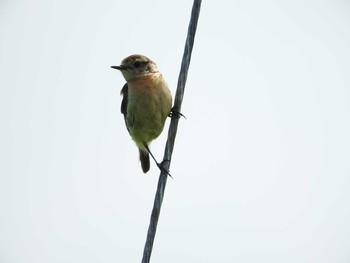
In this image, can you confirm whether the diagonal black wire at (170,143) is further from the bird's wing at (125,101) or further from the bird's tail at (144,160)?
the bird's tail at (144,160)

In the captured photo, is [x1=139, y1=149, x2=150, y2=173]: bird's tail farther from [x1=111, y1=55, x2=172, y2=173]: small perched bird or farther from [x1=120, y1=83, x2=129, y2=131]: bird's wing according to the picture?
[x1=120, y1=83, x2=129, y2=131]: bird's wing

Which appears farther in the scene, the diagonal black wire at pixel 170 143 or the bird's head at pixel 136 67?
the bird's head at pixel 136 67

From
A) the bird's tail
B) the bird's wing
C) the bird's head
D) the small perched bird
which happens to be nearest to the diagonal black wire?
the small perched bird

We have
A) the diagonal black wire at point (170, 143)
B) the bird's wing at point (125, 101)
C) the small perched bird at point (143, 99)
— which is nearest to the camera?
the diagonal black wire at point (170, 143)

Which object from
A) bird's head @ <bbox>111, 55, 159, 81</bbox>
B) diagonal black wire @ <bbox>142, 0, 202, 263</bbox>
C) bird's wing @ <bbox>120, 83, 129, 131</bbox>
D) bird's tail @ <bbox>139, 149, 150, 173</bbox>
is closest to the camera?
diagonal black wire @ <bbox>142, 0, 202, 263</bbox>

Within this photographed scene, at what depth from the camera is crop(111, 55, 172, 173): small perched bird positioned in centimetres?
687

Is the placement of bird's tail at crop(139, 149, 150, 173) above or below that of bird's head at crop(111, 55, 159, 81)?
below

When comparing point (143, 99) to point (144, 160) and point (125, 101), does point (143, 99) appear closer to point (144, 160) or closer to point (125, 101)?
point (125, 101)

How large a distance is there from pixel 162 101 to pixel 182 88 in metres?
1.84

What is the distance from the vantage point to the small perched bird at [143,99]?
6867 millimetres

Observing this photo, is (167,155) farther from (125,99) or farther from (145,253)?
(125,99)

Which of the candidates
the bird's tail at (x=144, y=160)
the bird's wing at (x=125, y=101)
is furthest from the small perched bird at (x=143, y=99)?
the bird's tail at (x=144, y=160)

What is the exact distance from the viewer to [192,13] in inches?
186

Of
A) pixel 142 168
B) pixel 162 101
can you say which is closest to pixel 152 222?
pixel 162 101
